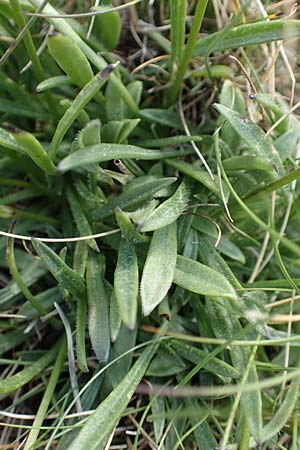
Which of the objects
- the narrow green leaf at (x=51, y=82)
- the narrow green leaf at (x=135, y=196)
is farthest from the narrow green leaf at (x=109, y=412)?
the narrow green leaf at (x=51, y=82)

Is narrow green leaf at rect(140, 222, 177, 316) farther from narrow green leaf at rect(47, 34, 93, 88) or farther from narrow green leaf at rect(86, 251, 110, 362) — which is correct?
narrow green leaf at rect(47, 34, 93, 88)

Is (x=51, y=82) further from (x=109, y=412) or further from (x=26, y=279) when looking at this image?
(x=109, y=412)

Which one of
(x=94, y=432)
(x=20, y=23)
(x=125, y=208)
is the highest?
(x=20, y=23)

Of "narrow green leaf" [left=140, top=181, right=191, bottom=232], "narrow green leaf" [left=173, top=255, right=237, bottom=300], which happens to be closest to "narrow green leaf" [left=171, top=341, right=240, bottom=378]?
"narrow green leaf" [left=173, top=255, right=237, bottom=300]

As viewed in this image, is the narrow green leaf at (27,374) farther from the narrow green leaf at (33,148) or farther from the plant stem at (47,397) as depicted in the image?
the narrow green leaf at (33,148)

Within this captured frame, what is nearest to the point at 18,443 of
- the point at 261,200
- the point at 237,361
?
the point at 237,361

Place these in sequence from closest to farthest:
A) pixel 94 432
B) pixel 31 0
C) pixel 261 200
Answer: pixel 94 432 → pixel 31 0 → pixel 261 200

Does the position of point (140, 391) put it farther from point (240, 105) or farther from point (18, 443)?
point (240, 105)
